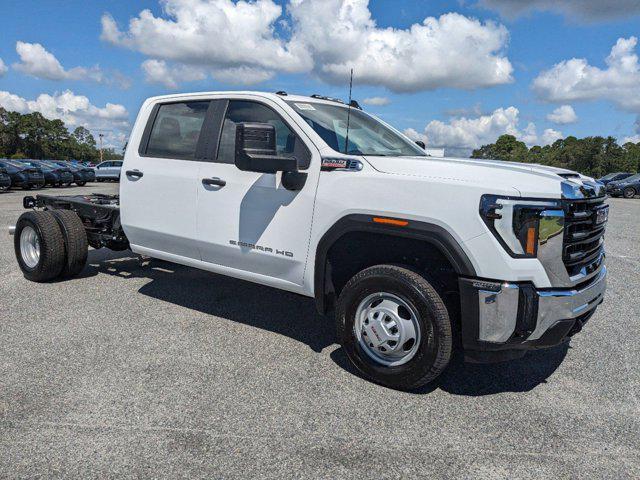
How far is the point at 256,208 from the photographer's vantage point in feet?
13.1

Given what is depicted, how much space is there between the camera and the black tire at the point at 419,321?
3188 mm

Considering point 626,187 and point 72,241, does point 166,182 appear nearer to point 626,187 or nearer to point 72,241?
point 72,241

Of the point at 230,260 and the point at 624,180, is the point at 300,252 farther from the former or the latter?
the point at 624,180

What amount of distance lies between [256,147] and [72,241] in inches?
131

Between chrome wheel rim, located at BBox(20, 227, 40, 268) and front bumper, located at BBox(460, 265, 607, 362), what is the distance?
202 inches

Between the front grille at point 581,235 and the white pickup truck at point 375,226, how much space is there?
0.01 m

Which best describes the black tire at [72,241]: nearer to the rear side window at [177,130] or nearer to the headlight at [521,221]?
the rear side window at [177,130]

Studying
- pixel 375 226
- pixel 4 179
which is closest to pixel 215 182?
pixel 375 226

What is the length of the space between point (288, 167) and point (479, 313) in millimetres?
1604

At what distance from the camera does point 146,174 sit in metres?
4.77

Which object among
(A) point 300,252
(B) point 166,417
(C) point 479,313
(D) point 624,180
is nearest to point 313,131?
(A) point 300,252

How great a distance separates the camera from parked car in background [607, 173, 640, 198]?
30922 mm

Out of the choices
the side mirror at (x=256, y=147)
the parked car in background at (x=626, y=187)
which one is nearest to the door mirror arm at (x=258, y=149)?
the side mirror at (x=256, y=147)

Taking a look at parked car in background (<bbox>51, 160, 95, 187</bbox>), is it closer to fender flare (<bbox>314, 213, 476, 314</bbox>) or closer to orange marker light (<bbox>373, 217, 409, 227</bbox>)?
fender flare (<bbox>314, 213, 476, 314</bbox>)
